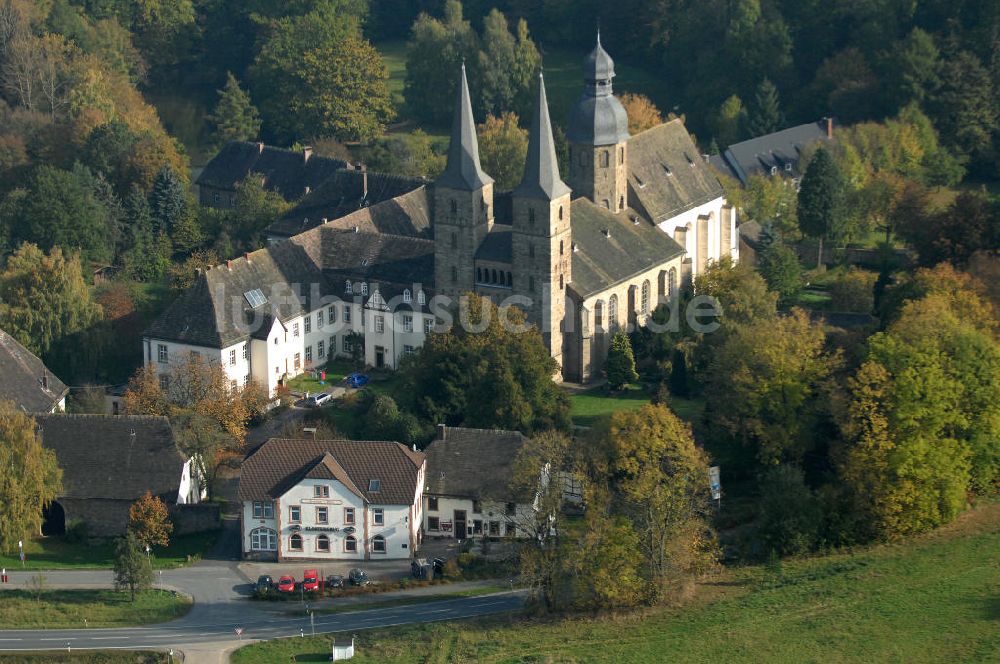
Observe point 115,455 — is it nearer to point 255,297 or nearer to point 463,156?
point 255,297

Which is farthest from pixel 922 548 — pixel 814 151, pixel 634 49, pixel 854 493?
pixel 634 49

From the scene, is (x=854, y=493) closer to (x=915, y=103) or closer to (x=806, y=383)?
(x=806, y=383)

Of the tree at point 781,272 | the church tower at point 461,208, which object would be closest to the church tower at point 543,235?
the church tower at point 461,208

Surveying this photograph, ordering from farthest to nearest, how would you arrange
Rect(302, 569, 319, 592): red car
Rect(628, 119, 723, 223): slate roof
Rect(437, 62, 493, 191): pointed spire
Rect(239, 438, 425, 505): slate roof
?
Rect(628, 119, 723, 223): slate roof → Rect(437, 62, 493, 191): pointed spire → Rect(239, 438, 425, 505): slate roof → Rect(302, 569, 319, 592): red car

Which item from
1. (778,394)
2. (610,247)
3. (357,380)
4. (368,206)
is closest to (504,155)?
(368,206)

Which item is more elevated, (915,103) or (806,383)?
(915,103)

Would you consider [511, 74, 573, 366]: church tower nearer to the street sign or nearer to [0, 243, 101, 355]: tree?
the street sign

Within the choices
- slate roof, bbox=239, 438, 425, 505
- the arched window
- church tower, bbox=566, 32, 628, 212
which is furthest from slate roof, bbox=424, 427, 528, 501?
church tower, bbox=566, 32, 628, 212
